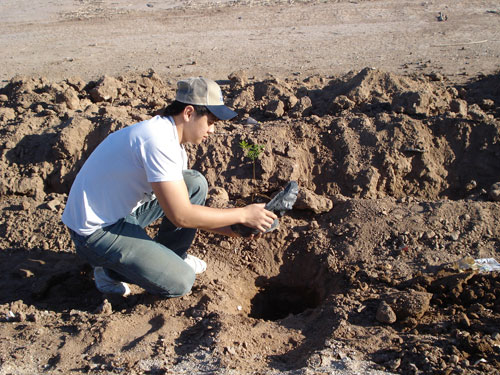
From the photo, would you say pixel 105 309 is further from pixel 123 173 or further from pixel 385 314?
pixel 385 314

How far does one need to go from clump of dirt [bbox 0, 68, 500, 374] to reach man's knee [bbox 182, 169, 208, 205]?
0.50 meters

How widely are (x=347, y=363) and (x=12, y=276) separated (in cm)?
257

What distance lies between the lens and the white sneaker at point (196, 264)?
360cm

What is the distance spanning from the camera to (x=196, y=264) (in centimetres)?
363

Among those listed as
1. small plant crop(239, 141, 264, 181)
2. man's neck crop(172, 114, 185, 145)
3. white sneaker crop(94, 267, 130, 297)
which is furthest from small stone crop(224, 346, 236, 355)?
small plant crop(239, 141, 264, 181)

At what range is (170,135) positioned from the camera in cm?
282

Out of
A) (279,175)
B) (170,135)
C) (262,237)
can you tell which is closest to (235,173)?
(279,175)

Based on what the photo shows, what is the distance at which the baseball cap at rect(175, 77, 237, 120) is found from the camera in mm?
2777

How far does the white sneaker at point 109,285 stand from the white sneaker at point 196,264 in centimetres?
46

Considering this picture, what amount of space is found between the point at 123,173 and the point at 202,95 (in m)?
0.64

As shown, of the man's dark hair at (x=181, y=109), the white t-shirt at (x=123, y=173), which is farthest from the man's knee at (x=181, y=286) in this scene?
the man's dark hair at (x=181, y=109)

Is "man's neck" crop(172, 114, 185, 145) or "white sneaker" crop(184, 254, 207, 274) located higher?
"man's neck" crop(172, 114, 185, 145)

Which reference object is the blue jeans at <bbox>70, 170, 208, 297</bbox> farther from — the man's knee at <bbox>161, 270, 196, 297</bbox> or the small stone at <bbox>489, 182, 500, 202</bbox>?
the small stone at <bbox>489, 182, 500, 202</bbox>

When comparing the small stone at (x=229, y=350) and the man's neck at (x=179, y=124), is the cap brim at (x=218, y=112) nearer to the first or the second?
the man's neck at (x=179, y=124)
